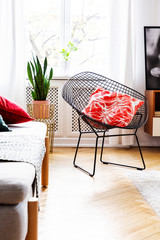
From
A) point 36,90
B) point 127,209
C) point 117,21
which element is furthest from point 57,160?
point 117,21

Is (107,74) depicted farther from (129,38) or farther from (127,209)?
(127,209)

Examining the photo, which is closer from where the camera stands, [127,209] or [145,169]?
[127,209]

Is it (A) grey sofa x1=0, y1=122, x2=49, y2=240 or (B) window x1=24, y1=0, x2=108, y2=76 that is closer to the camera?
(A) grey sofa x1=0, y1=122, x2=49, y2=240

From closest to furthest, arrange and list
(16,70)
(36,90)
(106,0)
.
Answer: (36,90) < (16,70) < (106,0)

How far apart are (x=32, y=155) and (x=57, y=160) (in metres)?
1.97

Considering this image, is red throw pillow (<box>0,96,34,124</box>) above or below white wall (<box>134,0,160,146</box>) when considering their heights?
below

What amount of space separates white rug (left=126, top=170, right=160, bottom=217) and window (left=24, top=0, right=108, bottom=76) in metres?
1.75

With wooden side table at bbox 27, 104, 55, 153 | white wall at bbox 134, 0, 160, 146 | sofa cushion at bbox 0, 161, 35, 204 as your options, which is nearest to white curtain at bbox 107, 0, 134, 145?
white wall at bbox 134, 0, 160, 146

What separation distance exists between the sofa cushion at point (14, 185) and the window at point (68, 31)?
3.10 metres

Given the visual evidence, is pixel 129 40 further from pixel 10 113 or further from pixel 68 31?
pixel 10 113

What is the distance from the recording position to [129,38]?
12.9ft

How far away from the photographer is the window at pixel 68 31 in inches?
165

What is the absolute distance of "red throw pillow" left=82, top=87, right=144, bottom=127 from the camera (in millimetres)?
2955

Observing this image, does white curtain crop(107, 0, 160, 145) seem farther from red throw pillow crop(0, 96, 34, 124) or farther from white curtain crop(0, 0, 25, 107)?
red throw pillow crop(0, 96, 34, 124)
